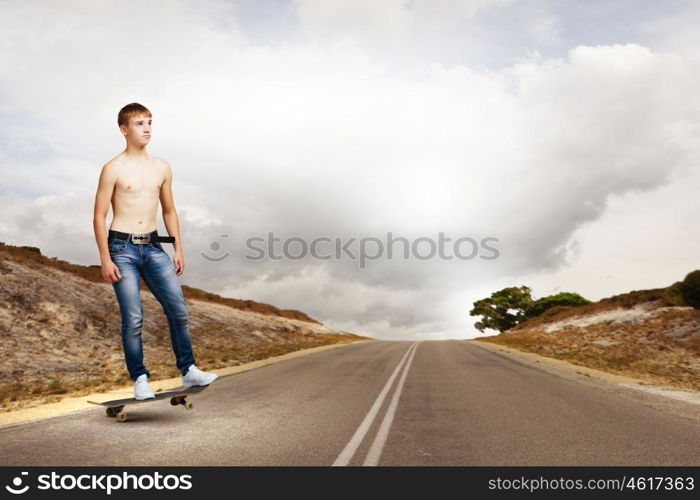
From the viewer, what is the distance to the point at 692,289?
32.8m

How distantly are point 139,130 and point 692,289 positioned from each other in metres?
36.9

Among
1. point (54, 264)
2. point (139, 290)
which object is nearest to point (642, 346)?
point (139, 290)

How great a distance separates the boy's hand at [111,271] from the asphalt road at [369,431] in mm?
1882

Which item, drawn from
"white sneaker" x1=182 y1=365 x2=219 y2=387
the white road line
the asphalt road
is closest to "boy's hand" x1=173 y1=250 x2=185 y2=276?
"white sneaker" x1=182 y1=365 x2=219 y2=387

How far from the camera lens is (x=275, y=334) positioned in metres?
42.3

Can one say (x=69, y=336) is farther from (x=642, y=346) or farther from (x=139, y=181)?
(x=642, y=346)

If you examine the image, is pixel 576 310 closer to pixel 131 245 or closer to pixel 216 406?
pixel 216 406

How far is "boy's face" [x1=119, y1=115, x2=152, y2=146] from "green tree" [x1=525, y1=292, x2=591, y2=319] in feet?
242

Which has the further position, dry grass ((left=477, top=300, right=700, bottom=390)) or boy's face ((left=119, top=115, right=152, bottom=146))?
dry grass ((left=477, top=300, right=700, bottom=390))

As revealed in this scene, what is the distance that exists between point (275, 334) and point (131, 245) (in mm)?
38173

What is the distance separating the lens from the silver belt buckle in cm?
498

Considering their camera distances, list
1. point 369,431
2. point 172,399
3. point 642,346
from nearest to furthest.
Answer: point 172,399
point 369,431
point 642,346

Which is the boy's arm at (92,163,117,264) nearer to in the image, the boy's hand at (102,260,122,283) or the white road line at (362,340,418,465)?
the boy's hand at (102,260,122,283)
